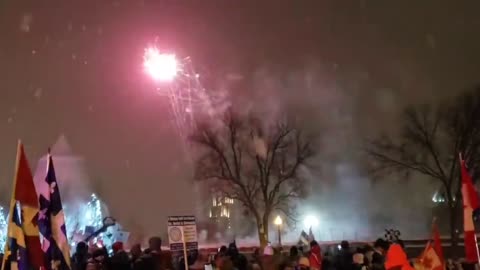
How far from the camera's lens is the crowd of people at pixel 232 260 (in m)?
12.3

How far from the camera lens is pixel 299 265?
1470cm

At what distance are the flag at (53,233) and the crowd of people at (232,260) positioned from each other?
6.86 ft

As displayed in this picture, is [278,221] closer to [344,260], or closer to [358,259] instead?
[344,260]

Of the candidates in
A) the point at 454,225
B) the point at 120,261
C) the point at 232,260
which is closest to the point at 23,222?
the point at 120,261

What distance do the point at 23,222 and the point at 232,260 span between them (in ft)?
19.7

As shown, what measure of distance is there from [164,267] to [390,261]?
14.7 ft

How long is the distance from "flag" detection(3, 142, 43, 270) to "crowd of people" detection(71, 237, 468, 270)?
9.05 ft

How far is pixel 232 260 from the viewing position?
47.2 ft

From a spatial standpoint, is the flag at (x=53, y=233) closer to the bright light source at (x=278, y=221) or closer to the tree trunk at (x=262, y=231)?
the tree trunk at (x=262, y=231)

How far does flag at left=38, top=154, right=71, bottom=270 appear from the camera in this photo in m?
9.80

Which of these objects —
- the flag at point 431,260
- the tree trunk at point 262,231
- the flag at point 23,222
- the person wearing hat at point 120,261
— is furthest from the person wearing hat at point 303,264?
the tree trunk at point 262,231

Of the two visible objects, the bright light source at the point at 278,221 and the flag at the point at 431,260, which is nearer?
the flag at the point at 431,260

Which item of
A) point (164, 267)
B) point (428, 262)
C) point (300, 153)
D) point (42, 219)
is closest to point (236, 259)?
point (164, 267)

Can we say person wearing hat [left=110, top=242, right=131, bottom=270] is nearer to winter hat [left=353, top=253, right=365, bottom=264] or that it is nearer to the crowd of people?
the crowd of people
